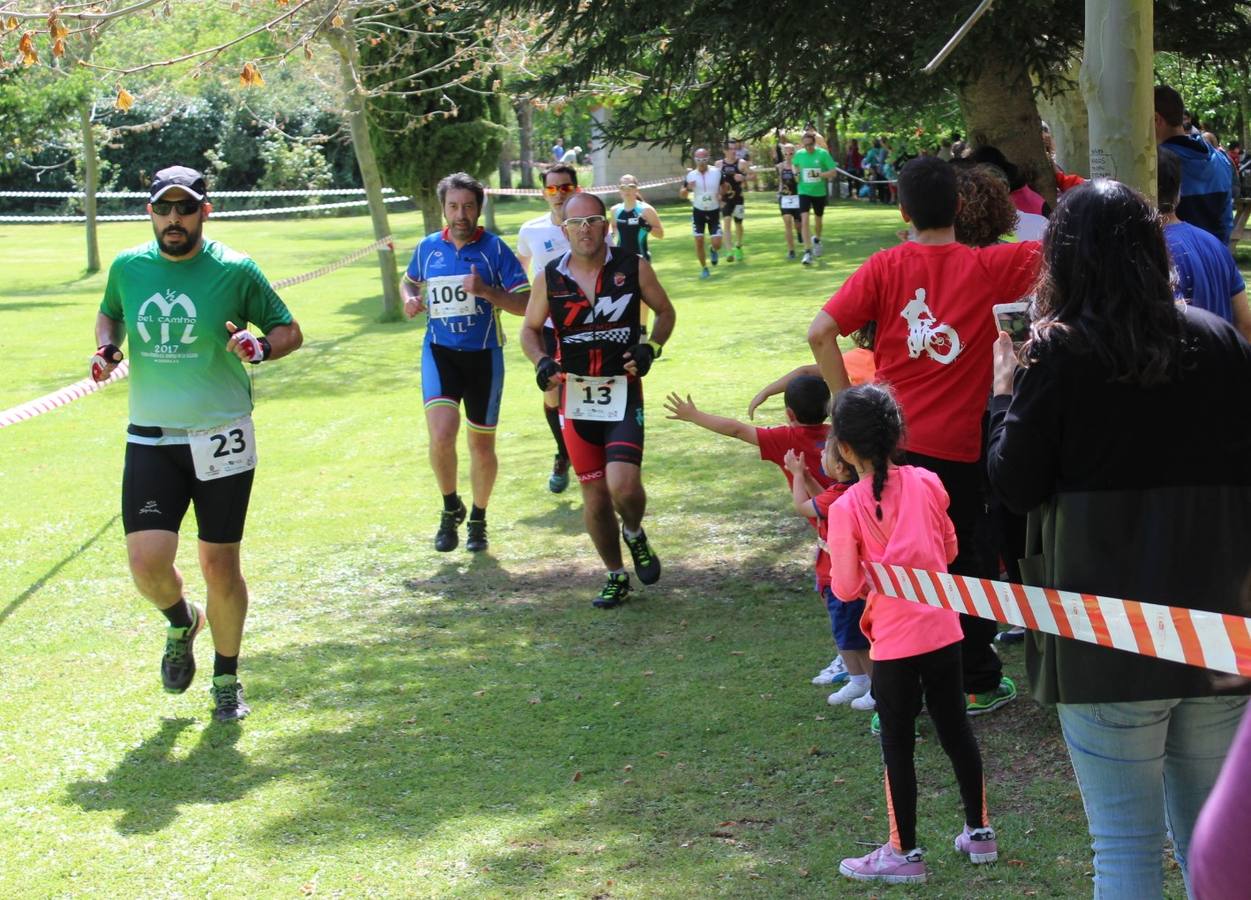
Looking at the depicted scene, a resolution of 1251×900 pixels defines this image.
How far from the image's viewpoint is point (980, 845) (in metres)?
4.45

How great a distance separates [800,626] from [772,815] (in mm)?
2207

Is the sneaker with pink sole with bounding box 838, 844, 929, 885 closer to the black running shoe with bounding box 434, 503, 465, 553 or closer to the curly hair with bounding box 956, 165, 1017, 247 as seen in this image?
the curly hair with bounding box 956, 165, 1017, 247

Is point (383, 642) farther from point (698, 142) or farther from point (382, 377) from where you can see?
point (382, 377)

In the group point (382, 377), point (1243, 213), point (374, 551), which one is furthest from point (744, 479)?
point (1243, 213)

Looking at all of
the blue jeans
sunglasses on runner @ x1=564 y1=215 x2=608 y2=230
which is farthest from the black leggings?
sunglasses on runner @ x1=564 y1=215 x2=608 y2=230

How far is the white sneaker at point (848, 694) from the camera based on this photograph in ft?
19.4

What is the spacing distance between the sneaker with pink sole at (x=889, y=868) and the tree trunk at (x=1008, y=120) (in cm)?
413

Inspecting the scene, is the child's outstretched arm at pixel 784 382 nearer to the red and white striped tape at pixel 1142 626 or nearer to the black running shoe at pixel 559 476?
the red and white striped tape at pixel 1142 626

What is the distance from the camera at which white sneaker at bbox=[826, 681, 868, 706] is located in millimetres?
5906

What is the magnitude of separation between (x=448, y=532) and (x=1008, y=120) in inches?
155

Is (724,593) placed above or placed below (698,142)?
below

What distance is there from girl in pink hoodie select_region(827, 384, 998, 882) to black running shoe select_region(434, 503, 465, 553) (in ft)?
15.7

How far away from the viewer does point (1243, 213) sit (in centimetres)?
2022

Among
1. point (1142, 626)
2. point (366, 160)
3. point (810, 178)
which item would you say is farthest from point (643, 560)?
point (810, 178)
